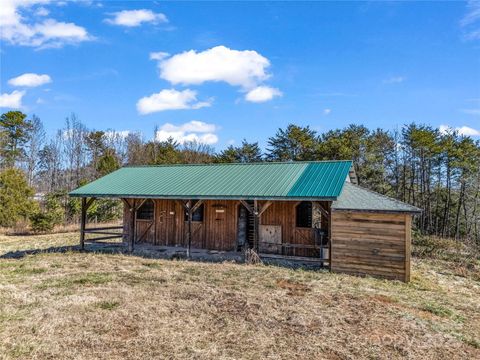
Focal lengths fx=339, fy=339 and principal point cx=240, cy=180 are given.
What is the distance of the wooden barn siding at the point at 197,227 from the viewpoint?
15.0 metres

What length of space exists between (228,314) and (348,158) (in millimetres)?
24065


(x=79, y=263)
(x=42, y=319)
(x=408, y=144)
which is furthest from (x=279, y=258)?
(x=408, y=144)

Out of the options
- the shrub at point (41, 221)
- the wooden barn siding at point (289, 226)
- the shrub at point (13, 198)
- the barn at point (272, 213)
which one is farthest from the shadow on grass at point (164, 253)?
the shrub at point (13, 198)

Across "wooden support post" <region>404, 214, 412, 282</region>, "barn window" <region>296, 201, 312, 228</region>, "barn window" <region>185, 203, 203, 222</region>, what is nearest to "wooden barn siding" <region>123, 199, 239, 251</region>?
"barn window" <region>185, 203, 203, 222</region>

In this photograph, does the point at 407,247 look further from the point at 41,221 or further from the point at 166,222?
the point at 41,221

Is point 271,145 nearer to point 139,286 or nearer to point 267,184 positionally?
point 267,184

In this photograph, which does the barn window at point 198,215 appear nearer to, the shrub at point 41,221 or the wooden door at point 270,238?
the wooden door at point 270,238

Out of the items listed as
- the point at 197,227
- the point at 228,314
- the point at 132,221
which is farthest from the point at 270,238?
the point at 228,314

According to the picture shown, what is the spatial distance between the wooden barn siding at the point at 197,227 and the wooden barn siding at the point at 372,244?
5062 mm

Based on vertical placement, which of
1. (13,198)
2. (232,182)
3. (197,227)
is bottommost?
(197,227)

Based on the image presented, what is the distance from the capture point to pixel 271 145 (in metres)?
35.8

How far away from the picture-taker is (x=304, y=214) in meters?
14.0

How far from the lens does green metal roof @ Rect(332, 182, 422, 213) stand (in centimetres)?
1054

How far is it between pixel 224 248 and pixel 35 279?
7373 mm
